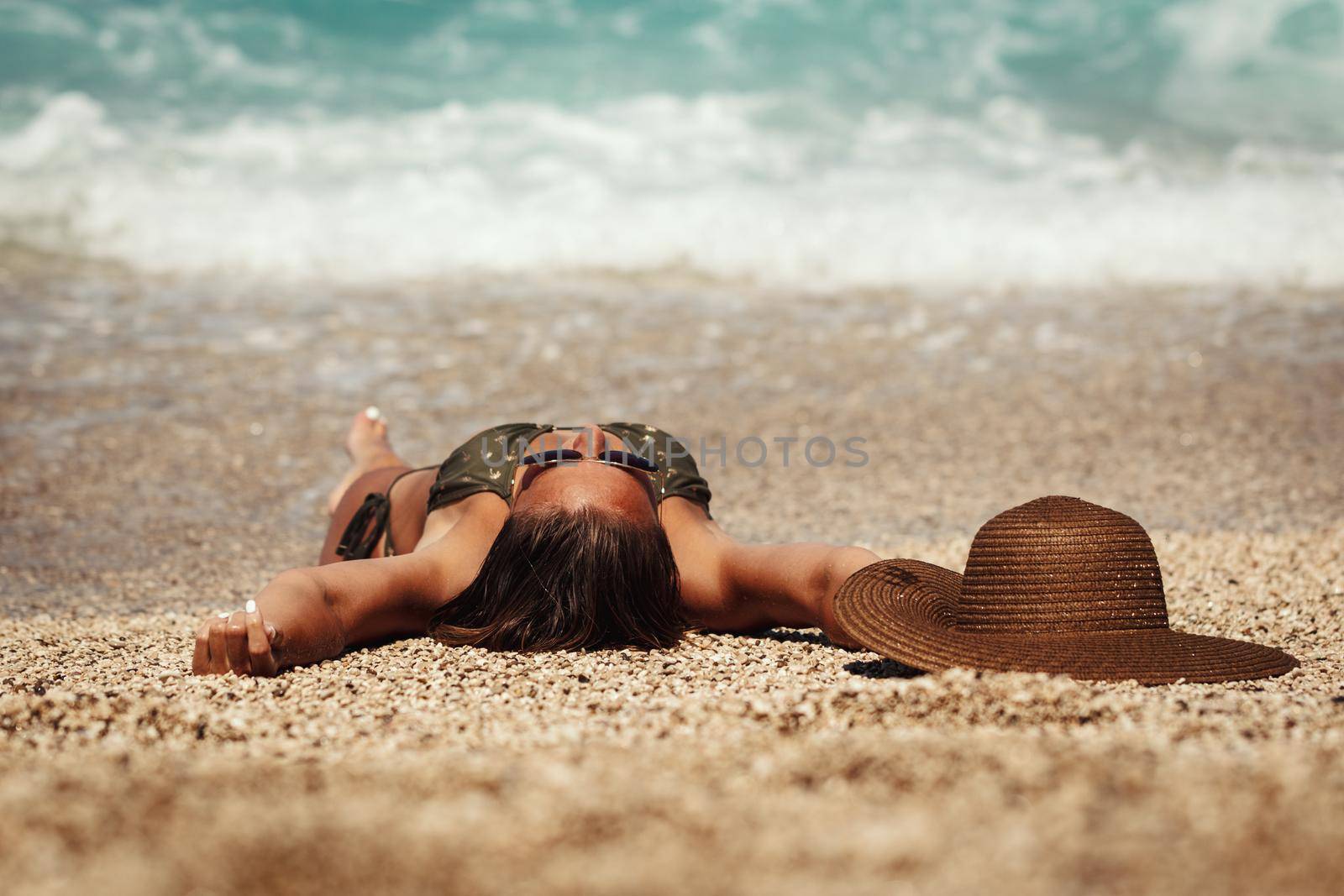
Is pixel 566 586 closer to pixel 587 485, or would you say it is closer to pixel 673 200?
pixel 587 485

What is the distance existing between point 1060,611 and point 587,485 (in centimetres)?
119

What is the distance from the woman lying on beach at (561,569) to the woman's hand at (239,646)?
67 millimetres

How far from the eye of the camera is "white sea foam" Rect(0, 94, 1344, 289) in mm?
9109

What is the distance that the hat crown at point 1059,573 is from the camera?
8.18ft

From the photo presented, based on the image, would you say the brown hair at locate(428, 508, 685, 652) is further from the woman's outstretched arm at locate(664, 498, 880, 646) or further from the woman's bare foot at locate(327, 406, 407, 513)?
the woman's bare foot at locate(327, 406, 407, 513)

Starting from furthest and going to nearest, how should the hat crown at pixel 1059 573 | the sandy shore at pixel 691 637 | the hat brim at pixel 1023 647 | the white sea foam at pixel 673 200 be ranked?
the white sea foam at pixel 673 200
the hat crown at pixel 1059 573
the hat brim at pixel 1023 647
the sandy shore at pixel 691 637

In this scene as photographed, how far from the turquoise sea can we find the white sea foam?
4 centimetres

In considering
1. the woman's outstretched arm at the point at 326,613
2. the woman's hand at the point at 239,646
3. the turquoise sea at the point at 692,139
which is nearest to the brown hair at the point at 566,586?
the woman's outstretched arm at the point at 326,613

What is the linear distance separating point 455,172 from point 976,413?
6586mm

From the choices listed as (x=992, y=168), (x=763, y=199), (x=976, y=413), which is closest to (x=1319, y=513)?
(x=976, y=413)

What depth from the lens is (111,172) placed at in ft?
33.1

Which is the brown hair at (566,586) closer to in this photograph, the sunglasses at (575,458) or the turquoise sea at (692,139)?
the sunglasses at (575,458)

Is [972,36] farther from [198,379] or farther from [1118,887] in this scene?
[1118,887]

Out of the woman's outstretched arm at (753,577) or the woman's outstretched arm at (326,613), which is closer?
the woman's outstretched arm at (326,613)
